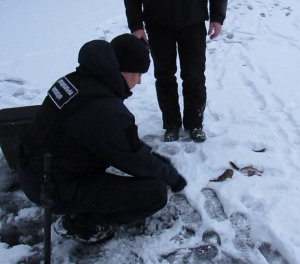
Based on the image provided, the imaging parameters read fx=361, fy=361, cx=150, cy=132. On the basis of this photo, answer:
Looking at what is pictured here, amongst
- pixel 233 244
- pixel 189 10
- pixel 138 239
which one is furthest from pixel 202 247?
pixel 189 10

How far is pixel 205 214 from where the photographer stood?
83.8 inches

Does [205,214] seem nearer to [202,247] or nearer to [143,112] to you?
[202,247]

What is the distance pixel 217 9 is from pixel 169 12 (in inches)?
15.2

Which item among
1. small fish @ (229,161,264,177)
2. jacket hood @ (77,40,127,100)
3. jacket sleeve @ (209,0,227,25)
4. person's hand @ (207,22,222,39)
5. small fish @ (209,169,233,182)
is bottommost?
small fish @ (229,161,264,177)

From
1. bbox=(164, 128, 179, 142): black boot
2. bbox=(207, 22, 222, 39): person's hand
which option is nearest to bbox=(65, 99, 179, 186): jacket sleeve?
bbox=(164, 128, 179, 142): black boot

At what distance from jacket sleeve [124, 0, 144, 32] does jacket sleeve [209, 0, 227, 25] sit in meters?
0.51

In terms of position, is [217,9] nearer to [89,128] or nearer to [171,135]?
[171,135]

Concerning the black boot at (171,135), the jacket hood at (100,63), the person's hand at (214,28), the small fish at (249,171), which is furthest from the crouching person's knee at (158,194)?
the person's hand at (214,28)

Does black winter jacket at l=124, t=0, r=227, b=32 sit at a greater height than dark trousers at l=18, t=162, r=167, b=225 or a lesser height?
greater

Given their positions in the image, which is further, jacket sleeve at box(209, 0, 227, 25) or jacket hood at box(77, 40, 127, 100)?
jacket sleeve at box(209, 0, 227, 25)

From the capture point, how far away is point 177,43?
262 cm

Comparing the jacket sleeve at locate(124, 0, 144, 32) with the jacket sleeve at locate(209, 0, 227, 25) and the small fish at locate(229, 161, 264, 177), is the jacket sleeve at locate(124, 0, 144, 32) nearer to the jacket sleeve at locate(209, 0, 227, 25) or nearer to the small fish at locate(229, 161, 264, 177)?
the jacket sleeve at locate(209, 0, 227, 25)

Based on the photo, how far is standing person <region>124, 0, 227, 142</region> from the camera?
2414 millimetres

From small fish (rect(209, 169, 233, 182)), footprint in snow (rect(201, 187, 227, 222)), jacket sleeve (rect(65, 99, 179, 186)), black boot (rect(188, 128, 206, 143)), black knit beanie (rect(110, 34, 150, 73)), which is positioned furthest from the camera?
black boot (rect(188, 128, 206, 143))
